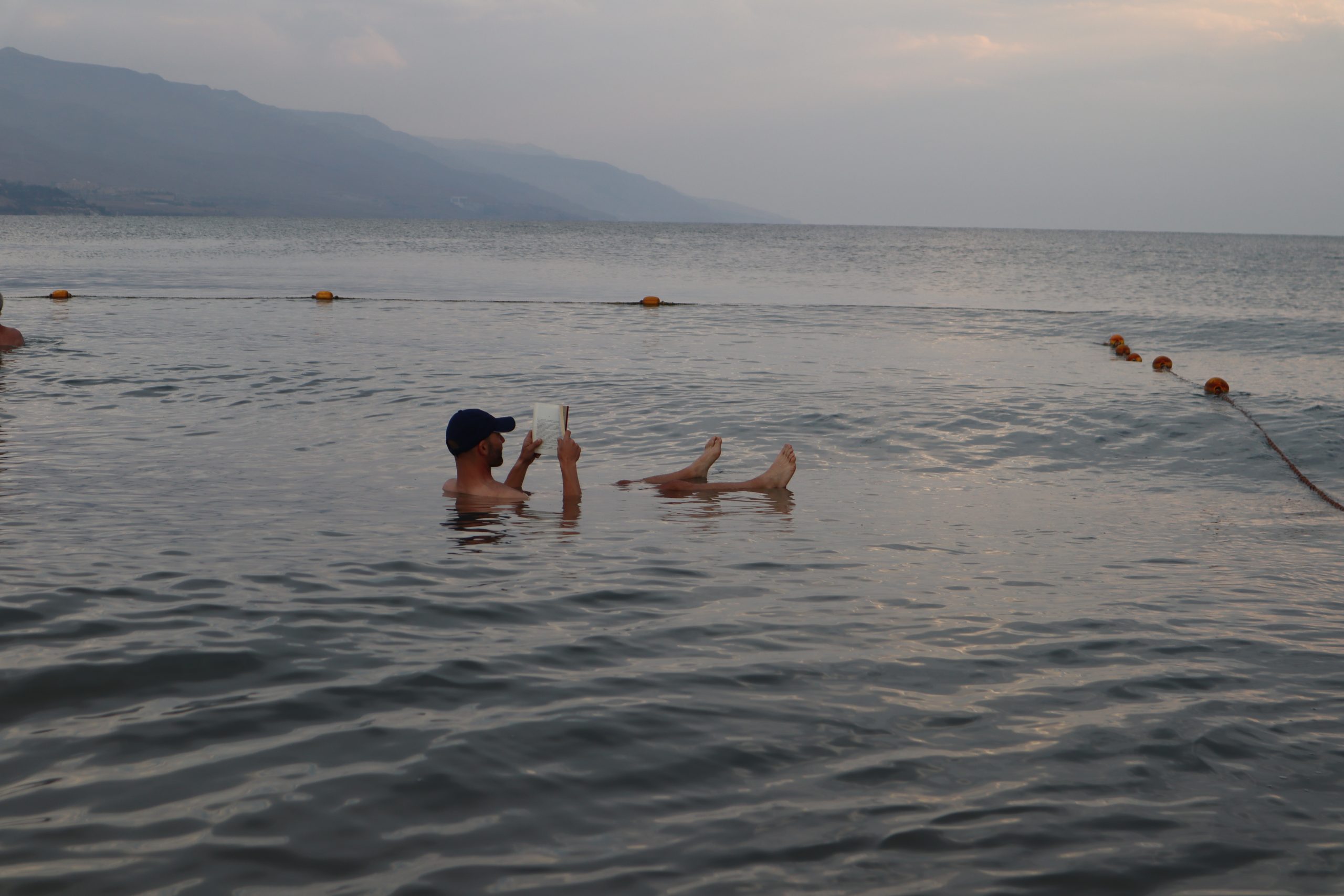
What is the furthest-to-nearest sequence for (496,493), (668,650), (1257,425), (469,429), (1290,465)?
Result: (1257,425), (1290,465), (496,493), (469,429), (668,650)

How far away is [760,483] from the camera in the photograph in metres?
10.6

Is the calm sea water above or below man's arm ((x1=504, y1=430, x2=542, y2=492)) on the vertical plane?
below

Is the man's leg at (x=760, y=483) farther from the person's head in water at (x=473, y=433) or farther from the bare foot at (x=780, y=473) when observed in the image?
the person's head in water at (x=473, y=433)

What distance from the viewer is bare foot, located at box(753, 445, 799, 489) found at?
34.7 ft

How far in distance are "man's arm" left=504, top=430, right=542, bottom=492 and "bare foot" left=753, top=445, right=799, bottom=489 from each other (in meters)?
2.53

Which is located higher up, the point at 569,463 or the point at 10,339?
the point at 10,339

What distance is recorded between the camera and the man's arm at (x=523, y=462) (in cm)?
908

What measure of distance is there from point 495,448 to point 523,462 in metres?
0.32

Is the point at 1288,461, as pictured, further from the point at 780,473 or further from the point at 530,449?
the point at 530,449

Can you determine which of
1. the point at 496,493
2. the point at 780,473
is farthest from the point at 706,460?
the point at 496,493

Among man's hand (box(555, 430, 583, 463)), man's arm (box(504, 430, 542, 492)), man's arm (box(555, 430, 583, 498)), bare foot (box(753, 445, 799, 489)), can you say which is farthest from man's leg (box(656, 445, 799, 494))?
man's arm (box(504, 430, 542, 492))

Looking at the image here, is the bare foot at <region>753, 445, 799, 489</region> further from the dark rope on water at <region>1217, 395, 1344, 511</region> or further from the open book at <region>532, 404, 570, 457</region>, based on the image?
the dark rope on water at <region>1217, 395, 1344, 511</region>

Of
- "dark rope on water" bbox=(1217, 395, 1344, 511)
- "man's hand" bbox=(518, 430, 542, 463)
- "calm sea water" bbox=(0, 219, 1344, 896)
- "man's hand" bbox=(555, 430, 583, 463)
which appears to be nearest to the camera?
"calm sea water" bbox=(0, 219, 1344, 896)

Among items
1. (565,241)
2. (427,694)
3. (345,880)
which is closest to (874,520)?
(427,694)
